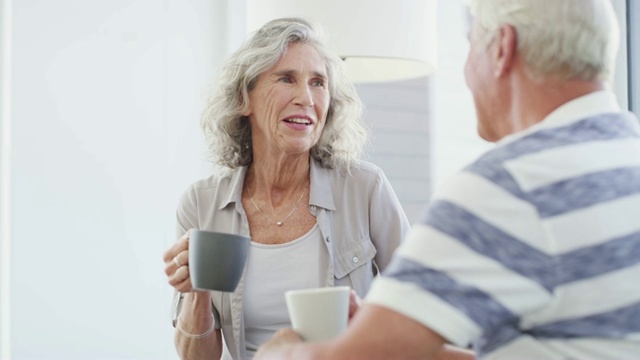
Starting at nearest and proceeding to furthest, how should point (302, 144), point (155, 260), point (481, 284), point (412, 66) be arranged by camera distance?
1. point (481, 284)
2. point (302, 144)
3. point (412, 66)
4. point (155, 260)

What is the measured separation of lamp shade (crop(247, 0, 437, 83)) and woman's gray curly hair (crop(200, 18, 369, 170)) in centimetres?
23

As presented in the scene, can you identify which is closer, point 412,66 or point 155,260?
point 412,66

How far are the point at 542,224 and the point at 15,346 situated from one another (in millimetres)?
2739

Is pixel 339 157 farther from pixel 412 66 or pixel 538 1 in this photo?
pixel 538 1

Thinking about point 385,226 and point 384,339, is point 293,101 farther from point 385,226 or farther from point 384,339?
point 384,339

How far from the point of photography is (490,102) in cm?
132

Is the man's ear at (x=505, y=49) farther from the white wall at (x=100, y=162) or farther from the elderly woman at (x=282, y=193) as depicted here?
the white wall at (x=100, y=162)

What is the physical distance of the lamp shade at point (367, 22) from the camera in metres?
2.85

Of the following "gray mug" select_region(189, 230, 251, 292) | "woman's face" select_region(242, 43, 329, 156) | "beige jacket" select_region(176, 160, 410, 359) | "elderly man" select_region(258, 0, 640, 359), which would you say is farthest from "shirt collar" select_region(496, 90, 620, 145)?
"woman's face" select_region(242, 43, 329, 156)

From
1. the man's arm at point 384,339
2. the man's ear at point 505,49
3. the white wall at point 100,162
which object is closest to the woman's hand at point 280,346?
the man's arm at point 384,339

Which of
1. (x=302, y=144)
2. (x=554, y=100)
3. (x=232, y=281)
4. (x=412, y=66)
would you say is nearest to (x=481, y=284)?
(x=554, y=100)

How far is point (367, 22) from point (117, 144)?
1.21 meters

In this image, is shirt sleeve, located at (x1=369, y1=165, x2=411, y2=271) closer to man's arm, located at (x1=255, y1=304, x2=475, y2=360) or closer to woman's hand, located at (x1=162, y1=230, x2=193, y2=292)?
woman's hand, located at (x1=162, y1=230, x2=193, y2=292)

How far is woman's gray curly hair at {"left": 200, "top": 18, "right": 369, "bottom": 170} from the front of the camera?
253 centimetres
